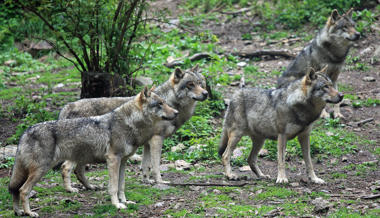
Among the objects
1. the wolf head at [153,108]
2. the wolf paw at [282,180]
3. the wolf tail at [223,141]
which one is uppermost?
the wolf head at [153,108]

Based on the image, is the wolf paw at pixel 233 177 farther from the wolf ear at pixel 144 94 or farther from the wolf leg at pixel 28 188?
the wolf leg at pixel 28 188

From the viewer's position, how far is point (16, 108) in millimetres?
12500

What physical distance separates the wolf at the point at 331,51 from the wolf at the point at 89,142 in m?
5.35

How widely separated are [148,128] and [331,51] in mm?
6465

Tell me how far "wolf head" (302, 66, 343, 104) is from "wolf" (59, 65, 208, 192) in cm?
202

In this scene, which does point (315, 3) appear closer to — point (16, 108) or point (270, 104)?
point (270, 104)

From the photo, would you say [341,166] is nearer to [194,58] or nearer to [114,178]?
[114,178]

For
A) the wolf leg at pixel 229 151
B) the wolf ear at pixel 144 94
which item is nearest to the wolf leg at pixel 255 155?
the wolf leg at pixel 229 151

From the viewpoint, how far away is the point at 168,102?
8875mm

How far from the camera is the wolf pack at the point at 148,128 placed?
6.37 meters

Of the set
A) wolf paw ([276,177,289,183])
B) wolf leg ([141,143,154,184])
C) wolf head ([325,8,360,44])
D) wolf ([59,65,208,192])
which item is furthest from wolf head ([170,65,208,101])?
wolf head ([325,8,360,44])

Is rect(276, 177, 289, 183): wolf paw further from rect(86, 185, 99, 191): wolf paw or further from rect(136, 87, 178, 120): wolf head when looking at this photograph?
rect(86, 185, 99, 191): wolf paw

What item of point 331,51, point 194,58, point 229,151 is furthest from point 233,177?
point 194,58

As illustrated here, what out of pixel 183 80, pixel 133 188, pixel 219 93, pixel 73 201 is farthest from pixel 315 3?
pixel 73 201
